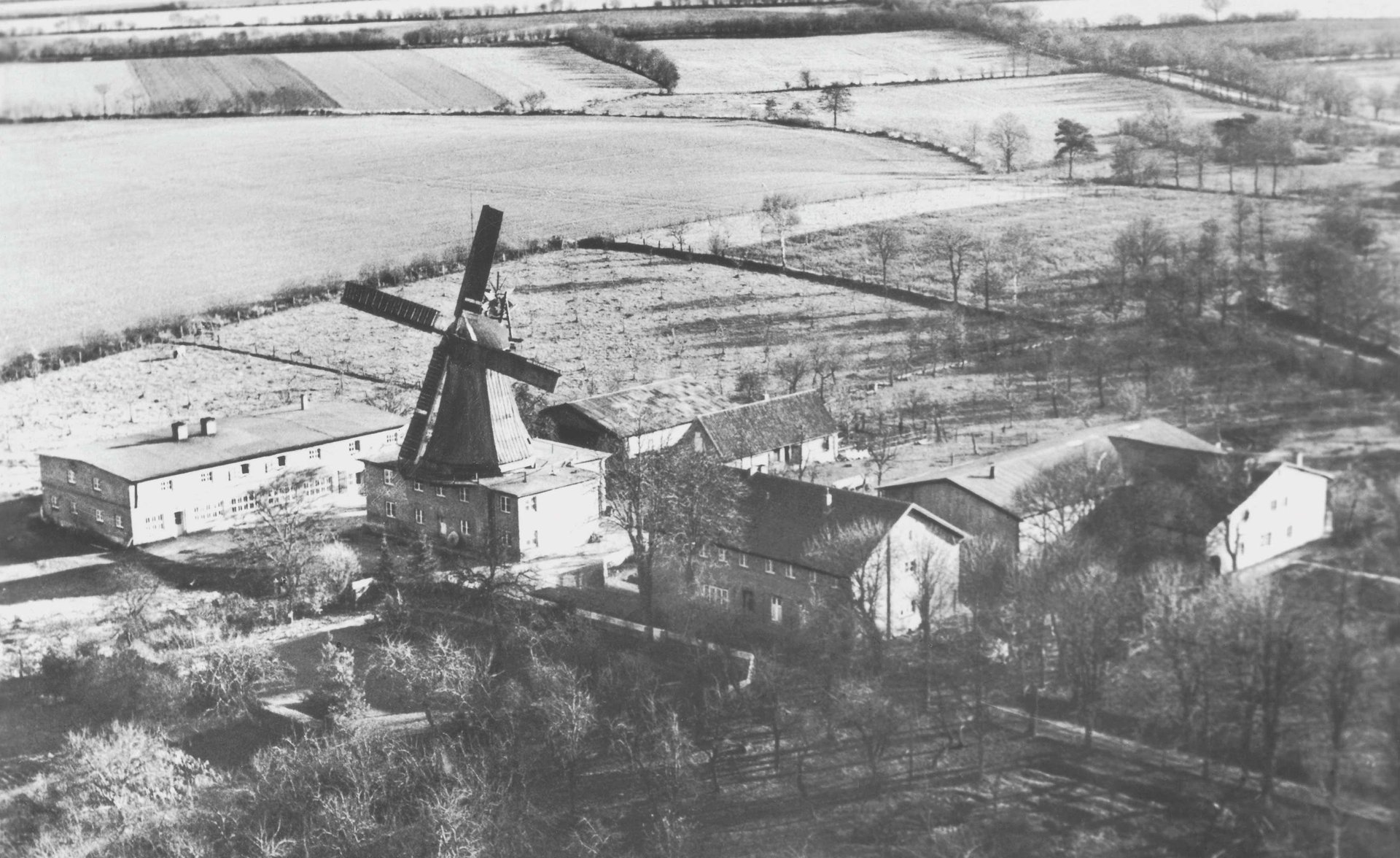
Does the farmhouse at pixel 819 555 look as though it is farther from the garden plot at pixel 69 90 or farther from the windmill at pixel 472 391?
the garden plot at pixel 69 90

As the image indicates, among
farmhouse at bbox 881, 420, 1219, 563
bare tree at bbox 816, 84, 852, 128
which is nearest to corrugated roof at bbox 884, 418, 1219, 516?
farmhouse at bbox 881, 420, 1219, 563

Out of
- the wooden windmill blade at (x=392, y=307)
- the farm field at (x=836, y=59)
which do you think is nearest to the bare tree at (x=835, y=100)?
the farm field at (x=836, y=59)

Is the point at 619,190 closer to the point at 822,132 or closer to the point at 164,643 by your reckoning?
the point at 822,132

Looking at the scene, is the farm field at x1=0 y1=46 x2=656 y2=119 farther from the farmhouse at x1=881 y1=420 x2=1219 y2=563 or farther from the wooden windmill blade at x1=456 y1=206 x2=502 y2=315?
the farmhouse at x1=881 y1=420 x2=1219 y2=563

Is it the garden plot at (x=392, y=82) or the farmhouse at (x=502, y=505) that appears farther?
the garden plot at (x=392, y=82)

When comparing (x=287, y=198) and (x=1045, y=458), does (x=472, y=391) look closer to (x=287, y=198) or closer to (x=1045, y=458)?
(x=1045, y=458)
